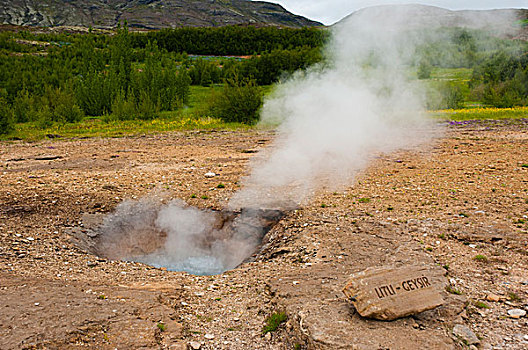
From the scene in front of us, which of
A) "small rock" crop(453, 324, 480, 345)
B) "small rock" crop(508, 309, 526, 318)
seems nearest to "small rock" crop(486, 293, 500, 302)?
"small rock" crop(508, 309, 526, 318)

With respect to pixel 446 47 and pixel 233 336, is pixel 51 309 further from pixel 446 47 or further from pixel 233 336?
pixel 446 47

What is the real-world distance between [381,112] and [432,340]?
43.3 ft

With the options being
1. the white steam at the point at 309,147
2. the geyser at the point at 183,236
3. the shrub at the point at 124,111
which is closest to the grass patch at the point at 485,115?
the white steam at the point at 309,147

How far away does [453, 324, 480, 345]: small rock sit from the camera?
3.06 m

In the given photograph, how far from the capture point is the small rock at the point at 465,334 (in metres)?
3.06

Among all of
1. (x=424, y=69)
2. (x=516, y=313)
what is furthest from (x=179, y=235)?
(x=424, y=69)

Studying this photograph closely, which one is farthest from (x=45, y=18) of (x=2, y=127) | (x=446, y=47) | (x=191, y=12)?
(x=446, y=47)

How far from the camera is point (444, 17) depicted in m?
7.49

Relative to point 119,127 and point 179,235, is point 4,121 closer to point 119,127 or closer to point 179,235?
point 119,127

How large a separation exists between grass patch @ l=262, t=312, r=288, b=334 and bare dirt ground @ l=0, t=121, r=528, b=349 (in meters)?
0.07

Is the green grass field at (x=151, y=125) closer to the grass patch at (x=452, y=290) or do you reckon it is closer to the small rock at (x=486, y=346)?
the grass patch at (x=452, y=290)

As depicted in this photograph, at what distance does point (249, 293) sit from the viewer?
4.07 metres

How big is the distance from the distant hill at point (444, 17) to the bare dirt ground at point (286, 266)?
2.69 m

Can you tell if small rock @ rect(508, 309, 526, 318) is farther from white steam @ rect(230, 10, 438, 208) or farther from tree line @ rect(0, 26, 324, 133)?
tree line @ rect(0, 26, 324, 133)
